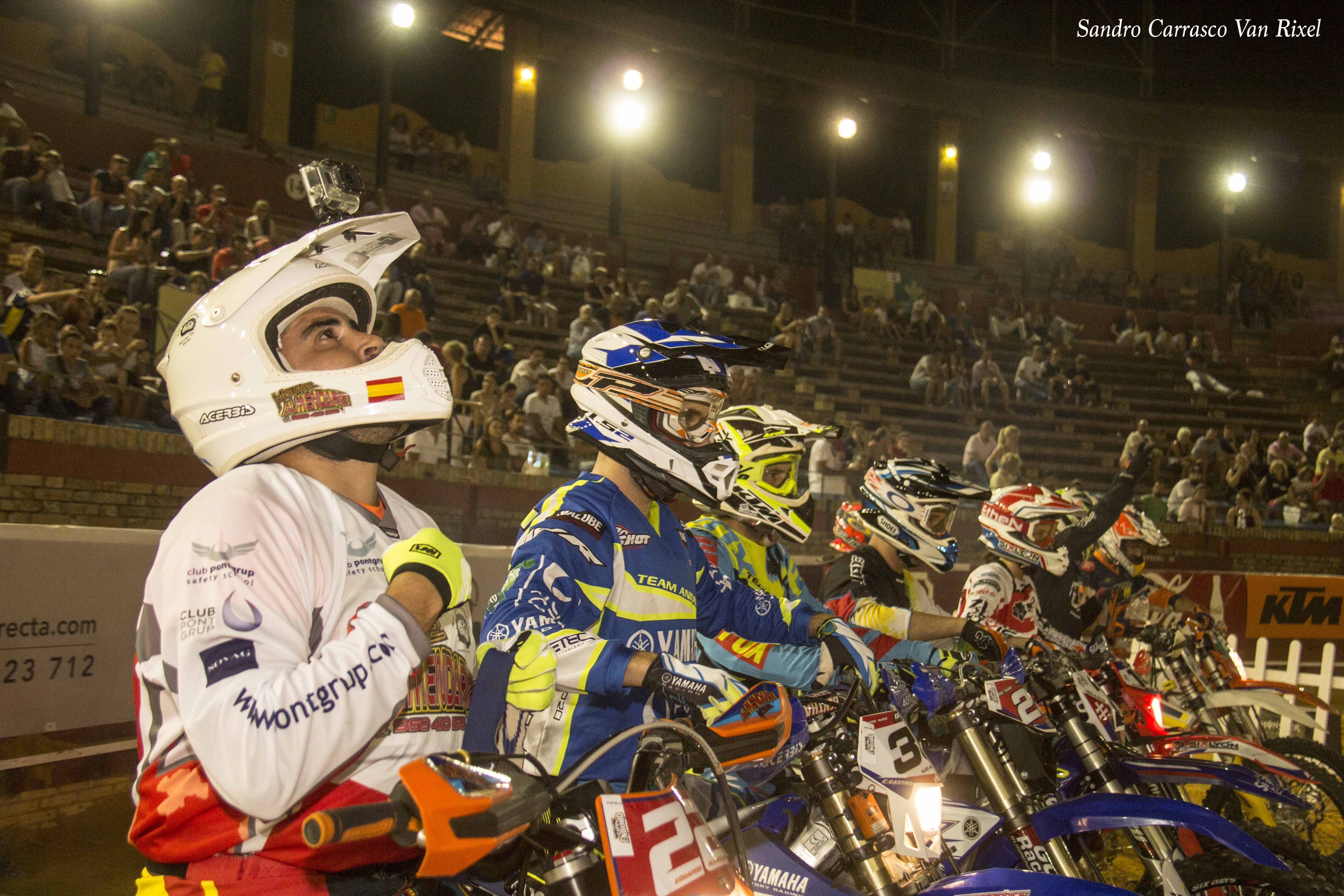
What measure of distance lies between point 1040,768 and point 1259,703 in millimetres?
3965

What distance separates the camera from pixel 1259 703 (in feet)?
Result: 24.8

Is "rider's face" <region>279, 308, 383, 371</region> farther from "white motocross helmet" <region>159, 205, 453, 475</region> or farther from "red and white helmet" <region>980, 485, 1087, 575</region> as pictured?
"red and white helmet" <region>980, 485, 1087, 575</region>

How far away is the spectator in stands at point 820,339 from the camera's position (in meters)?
23.3

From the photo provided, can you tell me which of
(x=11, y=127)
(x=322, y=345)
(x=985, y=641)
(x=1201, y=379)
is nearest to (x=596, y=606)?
(x=322, y=345)

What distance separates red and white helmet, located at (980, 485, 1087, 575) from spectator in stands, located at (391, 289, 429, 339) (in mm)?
6768

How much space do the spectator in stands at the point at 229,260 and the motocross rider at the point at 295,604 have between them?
8974 millimetres

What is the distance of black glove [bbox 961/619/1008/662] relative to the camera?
4.91 meters

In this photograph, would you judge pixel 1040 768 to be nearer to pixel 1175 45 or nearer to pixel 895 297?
pixel 895 297

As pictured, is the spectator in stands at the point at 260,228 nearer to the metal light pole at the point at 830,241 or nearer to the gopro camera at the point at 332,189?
the gopro camera at the point at 332,189

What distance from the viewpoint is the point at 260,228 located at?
43.0ft

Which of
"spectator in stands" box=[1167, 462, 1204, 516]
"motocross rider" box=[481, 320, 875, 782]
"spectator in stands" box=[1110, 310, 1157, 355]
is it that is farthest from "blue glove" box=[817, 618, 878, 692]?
"spectator in stands" box=[1110, 310, 1157, 355]

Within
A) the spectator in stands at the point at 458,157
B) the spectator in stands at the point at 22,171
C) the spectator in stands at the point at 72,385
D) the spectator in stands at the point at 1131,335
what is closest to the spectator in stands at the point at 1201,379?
the spectator in stands at the point at 1131,335

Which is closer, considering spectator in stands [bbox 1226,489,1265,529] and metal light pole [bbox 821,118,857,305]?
spectator in stands [bbox 1226,489,1265,529]

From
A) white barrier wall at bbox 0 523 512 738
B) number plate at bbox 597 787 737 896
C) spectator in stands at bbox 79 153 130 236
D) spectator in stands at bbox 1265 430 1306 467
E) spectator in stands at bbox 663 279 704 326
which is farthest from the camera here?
spectator in stands at bbox 1265 430 1306 467
